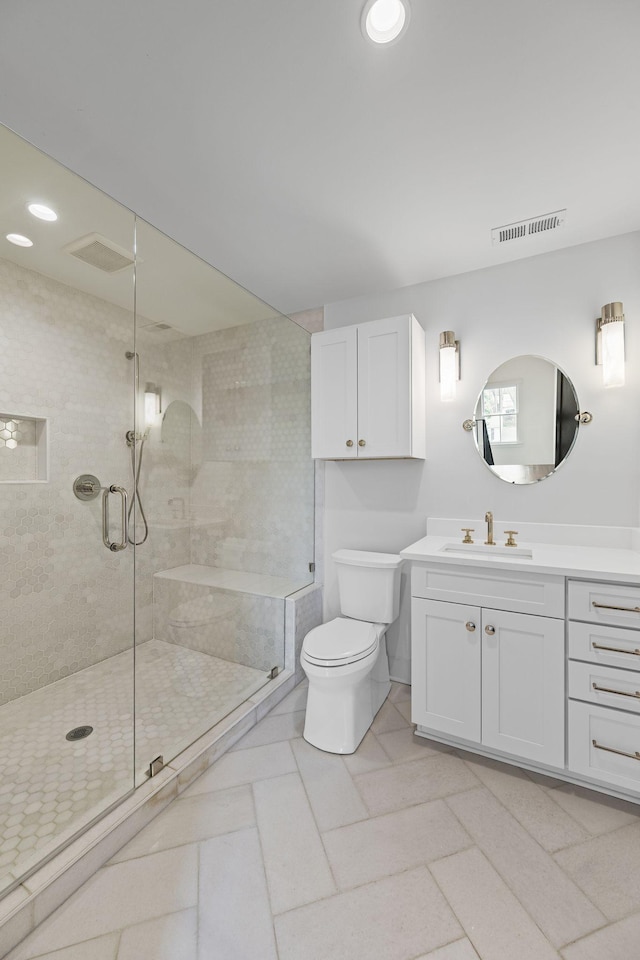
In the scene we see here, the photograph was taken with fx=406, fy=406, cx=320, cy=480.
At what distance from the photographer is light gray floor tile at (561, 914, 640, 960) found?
41.2 inches

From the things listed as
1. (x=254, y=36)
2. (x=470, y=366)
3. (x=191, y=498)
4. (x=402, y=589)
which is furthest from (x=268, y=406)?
(x=254, y=36)

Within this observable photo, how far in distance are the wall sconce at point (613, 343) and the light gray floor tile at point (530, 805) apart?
5.95ft

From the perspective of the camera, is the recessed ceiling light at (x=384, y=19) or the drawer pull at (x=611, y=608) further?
the drawer pull at (x=611, y=608)

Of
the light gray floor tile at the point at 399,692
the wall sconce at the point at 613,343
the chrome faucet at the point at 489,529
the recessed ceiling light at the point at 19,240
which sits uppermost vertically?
the recessed ceiling light at the point at 19,240

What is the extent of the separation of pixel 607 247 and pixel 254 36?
6.01 feet

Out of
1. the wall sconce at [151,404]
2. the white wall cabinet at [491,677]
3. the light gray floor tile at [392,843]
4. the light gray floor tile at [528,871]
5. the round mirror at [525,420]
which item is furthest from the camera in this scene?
the round mirror at [525,420]

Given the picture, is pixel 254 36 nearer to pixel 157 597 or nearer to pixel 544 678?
pixel 157 597

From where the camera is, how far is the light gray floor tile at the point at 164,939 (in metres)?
1.04

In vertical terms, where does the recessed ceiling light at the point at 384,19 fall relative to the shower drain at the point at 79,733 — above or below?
above

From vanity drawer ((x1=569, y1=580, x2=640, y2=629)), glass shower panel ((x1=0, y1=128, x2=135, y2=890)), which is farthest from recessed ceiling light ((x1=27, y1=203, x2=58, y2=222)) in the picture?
vanity drawer ((x1=569, y1=580, x2=640, y2=629))

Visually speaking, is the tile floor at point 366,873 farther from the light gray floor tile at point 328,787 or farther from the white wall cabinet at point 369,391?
the white wall cabinet at point 369,391

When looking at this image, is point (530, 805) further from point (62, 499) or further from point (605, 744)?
point (62, 499)

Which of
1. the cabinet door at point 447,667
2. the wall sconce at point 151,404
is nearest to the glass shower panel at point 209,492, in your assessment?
the wall sconce at point 151,404

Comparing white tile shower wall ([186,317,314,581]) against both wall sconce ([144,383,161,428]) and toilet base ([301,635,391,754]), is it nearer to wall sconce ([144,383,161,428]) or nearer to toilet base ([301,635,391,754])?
wall sconce ([144,383,161,428])
